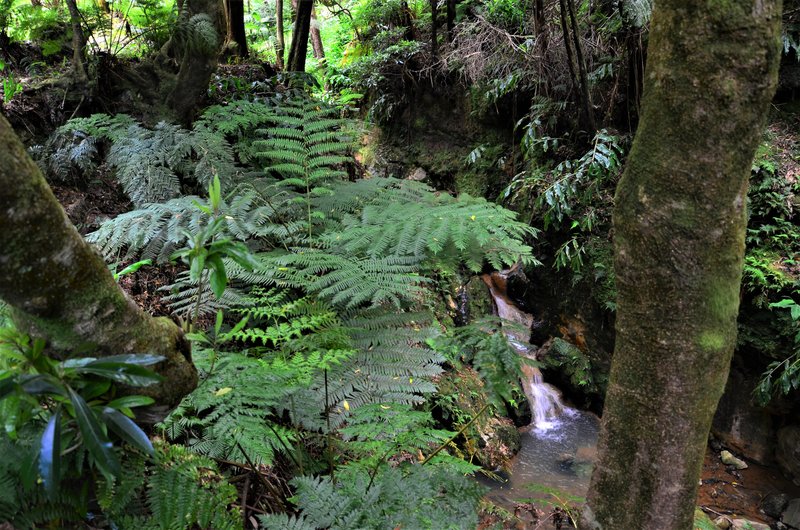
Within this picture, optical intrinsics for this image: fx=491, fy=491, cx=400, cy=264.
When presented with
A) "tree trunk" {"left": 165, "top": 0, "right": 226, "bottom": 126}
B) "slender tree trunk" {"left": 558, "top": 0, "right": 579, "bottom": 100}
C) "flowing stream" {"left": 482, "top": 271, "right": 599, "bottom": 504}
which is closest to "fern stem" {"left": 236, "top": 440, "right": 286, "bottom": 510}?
"flowing stream" {"left": 482, "top": 271, "right": 599, "bottom": 504}

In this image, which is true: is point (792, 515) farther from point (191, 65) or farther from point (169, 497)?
point (191, 65)

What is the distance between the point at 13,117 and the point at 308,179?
2.25 meters

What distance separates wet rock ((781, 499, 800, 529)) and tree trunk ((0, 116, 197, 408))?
5065mm

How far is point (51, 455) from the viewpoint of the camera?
86 cm

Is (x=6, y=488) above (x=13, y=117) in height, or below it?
below

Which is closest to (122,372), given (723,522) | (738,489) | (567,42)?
(723,522)

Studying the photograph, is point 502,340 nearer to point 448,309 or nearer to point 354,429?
point 354,429

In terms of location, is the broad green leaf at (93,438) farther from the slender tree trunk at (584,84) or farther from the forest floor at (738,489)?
the slender tree trunk at (584,84)

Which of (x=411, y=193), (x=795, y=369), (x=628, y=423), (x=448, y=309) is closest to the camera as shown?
(x=628, y=423)

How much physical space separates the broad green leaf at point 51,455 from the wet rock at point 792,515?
209 inches

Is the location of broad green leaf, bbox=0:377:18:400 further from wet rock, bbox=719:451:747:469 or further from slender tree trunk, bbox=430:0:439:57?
slender tree trunk, bbox=430:0:439:57

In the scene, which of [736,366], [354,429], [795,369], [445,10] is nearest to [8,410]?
[354,429]

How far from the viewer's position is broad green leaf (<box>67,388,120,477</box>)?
88cm

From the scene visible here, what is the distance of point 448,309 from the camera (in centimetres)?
464
